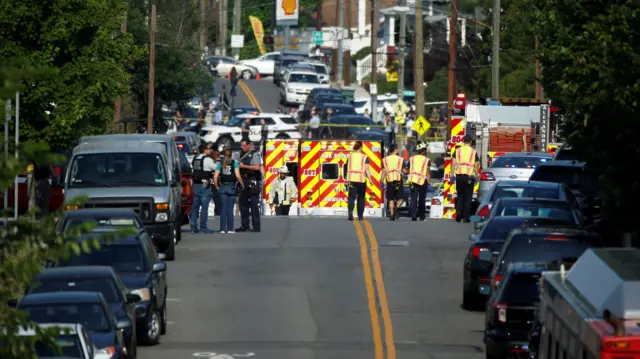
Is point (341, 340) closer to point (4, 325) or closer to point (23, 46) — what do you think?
point (23, 46)

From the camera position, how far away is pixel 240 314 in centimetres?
2192

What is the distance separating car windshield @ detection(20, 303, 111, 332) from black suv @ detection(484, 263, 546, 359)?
431cm

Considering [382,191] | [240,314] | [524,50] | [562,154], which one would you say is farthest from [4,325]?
[524,50]

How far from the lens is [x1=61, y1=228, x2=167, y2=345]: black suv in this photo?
19078mm

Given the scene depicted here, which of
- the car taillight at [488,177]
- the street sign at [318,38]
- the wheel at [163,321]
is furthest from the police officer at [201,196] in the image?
the street sign at [318,38]

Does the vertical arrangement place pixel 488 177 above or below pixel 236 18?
below

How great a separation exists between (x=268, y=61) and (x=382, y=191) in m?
53.3

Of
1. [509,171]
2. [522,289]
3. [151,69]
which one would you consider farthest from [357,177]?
[151,69]

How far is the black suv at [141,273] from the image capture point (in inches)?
751

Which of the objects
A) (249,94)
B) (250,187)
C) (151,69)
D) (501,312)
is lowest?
(501,312)

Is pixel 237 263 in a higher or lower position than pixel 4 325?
lower

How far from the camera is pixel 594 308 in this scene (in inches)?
387

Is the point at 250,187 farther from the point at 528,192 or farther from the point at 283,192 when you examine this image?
the point at 283,192

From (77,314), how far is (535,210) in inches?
355
